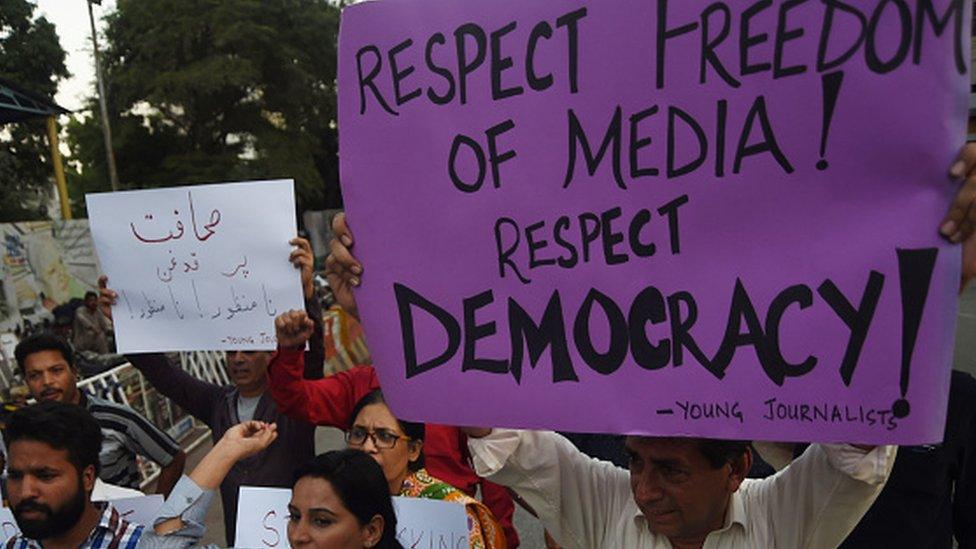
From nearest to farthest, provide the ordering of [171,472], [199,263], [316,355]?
1. [199,263]
2. [316,355]
3. [171,472]

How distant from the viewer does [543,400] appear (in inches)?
61.2

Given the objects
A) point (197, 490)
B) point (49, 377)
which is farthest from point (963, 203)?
point (49, 377)

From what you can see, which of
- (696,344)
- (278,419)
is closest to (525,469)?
(696,344)

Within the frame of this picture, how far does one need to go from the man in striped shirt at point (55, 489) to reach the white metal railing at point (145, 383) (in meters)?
3.08

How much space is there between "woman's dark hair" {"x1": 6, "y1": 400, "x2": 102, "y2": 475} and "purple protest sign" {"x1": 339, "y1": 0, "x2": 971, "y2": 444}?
1120 mm

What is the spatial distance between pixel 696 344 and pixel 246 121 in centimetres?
2902

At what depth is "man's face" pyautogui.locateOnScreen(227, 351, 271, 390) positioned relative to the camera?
3068 millimetres

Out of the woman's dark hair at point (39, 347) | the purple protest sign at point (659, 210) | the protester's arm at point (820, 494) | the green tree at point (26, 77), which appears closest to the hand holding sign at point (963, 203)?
the purple protest sign at point (659, 210)

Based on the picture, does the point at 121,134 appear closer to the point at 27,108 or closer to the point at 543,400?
the point at 27,108

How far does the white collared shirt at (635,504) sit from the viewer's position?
1598 mm

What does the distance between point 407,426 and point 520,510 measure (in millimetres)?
2868

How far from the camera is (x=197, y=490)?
2.24 meters

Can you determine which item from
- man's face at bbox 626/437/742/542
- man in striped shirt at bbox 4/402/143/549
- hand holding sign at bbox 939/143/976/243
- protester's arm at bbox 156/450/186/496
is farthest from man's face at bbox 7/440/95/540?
hand holding sign at bbox 939/143/976/243

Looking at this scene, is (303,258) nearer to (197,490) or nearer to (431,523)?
(197,490)
